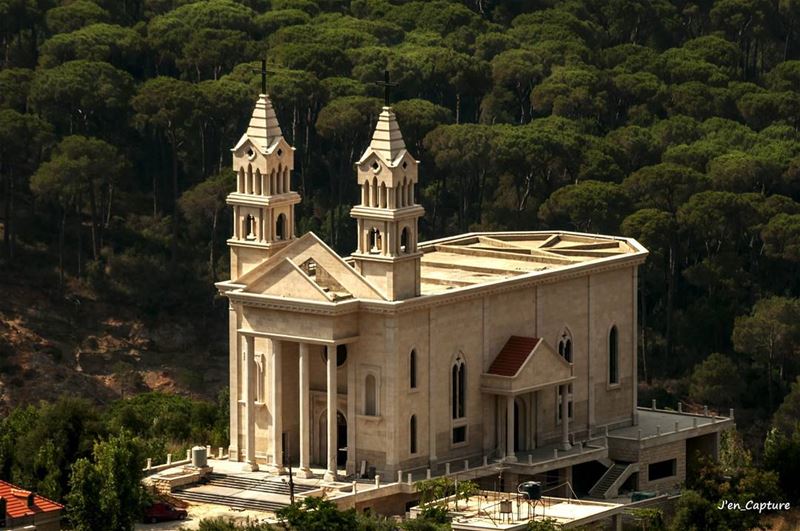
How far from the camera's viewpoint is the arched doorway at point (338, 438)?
92688 millimetres

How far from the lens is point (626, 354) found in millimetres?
100750

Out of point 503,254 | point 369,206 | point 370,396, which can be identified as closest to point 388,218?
point 369,206

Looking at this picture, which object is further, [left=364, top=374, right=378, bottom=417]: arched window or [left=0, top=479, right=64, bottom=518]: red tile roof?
[left=364, top=374, right=378, bottom=417]: arched window

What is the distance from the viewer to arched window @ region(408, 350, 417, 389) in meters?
91.9

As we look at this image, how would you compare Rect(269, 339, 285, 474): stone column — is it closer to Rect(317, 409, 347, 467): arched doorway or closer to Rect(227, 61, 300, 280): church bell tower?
Rect(317, 409, 347, 467): arched doorway

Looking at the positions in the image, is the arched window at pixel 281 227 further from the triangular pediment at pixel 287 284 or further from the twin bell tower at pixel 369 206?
the triangular pediment at pixel 287 284

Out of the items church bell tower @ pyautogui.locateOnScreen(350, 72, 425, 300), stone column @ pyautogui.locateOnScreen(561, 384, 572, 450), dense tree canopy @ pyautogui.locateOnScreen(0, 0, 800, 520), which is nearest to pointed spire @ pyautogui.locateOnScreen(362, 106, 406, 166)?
church bell tower @ pyautogui.locateOnScreen(350, 72, 425, 300)

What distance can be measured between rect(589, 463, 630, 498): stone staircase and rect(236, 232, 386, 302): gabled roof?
976cm

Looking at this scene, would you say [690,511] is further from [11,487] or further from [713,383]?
[713,383]

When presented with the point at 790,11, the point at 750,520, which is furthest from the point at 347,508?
the point at 790,11

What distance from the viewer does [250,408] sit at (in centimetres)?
9325

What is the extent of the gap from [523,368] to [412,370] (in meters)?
3.97

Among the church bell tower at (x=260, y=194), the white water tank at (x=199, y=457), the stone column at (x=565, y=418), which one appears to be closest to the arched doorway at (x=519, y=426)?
the stone column at (x=565, y=418)

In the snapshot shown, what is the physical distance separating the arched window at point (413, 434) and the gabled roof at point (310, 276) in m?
3.53
